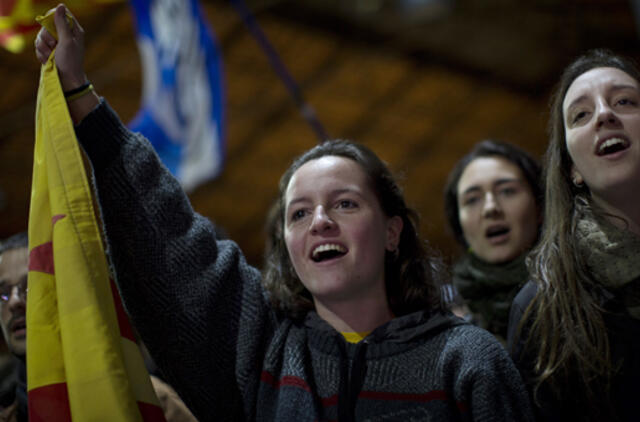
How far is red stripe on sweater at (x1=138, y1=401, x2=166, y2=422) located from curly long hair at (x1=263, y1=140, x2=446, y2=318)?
366 millimetres

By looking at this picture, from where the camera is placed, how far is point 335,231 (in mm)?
1417

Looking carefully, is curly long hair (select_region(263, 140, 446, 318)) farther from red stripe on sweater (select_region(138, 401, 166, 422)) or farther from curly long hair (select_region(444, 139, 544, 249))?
curly long hair (select_region(444, 139, 544, 249))

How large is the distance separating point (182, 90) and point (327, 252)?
6.86 ft

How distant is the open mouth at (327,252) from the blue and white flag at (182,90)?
184 centimetres

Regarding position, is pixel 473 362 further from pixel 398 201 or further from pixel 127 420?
pixel 127 420

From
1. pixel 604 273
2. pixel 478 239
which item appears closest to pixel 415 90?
pixel 478 239

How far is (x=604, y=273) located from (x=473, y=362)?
1.19 ft

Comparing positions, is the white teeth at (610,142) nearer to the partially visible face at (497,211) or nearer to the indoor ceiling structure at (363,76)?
the partially visible face at (497,211)

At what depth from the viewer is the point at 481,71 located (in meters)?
9.63

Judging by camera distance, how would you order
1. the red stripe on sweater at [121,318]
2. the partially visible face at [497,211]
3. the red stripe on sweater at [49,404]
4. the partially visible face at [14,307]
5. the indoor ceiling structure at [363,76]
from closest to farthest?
the red stripe on sweater at [49,404] < the red stripe on sweater at [121,318] < the partially visible face at [14,307] < the partially visible face at [497,211] < the indoor ceiling structure at [363,76]

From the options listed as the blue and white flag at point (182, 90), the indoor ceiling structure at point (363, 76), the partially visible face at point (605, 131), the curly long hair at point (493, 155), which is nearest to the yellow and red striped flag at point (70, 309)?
the partially visible face at point (605, 131)

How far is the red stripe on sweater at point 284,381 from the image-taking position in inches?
53.1

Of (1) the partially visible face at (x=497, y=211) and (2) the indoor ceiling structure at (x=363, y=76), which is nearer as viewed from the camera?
(1) the partially visible face at (x=497, y=211)

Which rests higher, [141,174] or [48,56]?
[48,56]
